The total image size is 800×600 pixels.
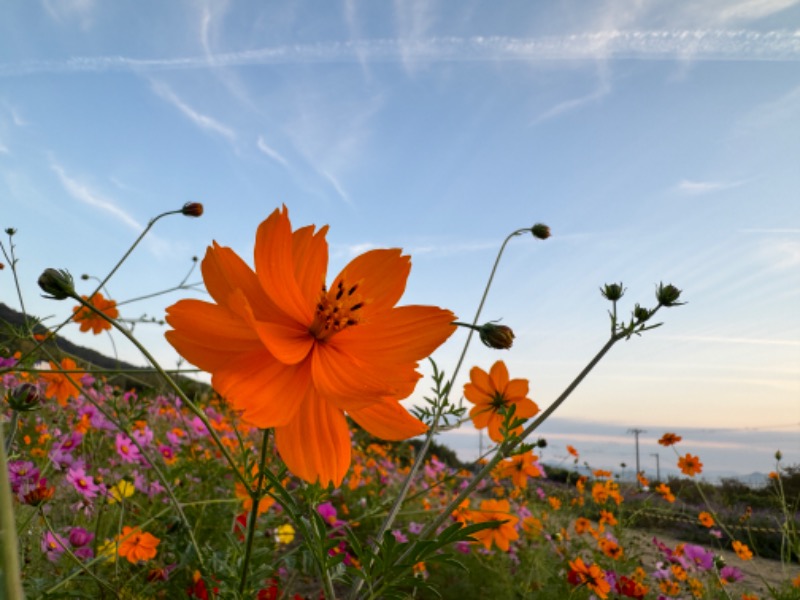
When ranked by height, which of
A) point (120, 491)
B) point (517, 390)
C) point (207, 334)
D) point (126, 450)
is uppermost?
point (517, 390)

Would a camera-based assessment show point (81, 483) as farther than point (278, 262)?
Yes

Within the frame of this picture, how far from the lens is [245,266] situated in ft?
2.13

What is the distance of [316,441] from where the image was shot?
24.8 inches

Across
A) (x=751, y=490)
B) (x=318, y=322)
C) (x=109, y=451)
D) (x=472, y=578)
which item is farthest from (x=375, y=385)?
(x=751, y=490)

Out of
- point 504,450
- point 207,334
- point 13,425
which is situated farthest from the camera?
point 13,425

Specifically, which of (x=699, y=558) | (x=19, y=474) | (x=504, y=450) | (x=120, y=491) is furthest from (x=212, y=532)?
(x=699, y=558)

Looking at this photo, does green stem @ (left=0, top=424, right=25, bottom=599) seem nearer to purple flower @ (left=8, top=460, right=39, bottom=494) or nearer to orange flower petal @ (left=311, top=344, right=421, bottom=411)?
orange flower petal @ (left=311, top=344, right=421, bottom=411)

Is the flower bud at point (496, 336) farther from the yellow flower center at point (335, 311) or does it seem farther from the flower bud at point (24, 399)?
the flower bud at point (24, 399)

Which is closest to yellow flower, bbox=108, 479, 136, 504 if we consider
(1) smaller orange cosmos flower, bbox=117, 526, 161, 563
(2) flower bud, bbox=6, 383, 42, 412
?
(1) smaller orange cosmos flower, bbox=117, 526, 161, 563

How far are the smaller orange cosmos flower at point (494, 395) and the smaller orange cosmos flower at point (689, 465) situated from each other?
9.82 ft

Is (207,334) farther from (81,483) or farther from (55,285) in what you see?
(81,483)

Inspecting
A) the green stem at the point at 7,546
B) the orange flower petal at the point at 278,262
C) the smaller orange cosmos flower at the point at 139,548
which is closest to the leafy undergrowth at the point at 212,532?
the smaller orange cosmos flower at the point at 139,548

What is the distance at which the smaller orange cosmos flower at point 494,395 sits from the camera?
1322 millimetres

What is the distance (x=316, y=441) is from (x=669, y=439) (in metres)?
3.38
